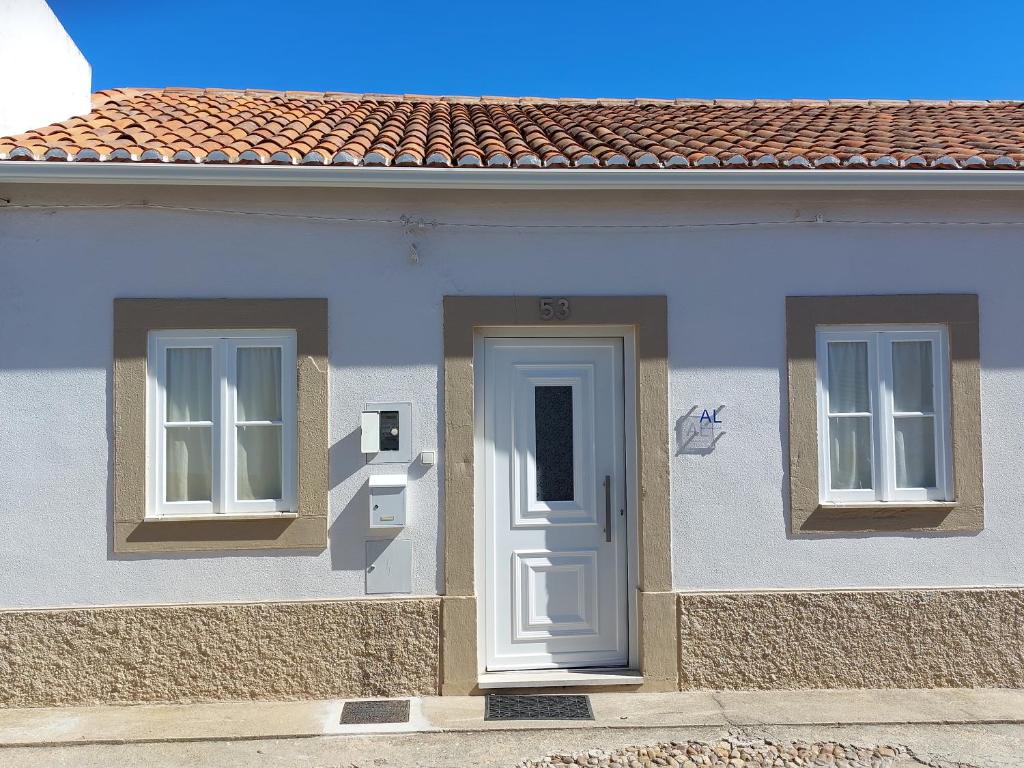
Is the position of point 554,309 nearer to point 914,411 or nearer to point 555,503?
A: point 555,503

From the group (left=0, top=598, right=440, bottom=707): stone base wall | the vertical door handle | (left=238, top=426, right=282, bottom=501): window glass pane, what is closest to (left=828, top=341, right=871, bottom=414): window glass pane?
the vertical door handle

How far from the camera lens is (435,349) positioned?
5664mm

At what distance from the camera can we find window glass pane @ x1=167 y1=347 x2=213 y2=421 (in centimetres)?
562

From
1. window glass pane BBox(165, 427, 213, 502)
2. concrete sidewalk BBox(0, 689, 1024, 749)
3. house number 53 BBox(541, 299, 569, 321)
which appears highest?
house number 53 BBox(541, 299, 569, 321)

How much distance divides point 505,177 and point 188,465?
2.73 m

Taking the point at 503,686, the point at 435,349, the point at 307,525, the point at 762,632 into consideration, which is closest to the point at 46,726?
the point at 307,525

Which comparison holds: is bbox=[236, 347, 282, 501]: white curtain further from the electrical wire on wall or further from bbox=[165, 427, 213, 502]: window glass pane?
the electrical wire on wall

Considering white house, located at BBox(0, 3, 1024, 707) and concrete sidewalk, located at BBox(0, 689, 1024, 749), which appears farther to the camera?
white house, located at BBox(0, 3, 1024, 707)

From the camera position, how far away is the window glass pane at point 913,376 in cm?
589

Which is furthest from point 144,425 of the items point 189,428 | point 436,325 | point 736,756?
point 736,756

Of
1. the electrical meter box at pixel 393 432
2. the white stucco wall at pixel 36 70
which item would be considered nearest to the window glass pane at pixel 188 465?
the electrical meter box at pixel 393 432

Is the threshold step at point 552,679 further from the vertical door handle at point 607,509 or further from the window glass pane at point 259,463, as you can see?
the window glass pane at point 259,463

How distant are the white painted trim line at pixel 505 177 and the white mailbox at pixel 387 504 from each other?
6.18 ft

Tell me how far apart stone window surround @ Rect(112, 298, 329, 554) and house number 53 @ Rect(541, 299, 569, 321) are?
1.40 metres
